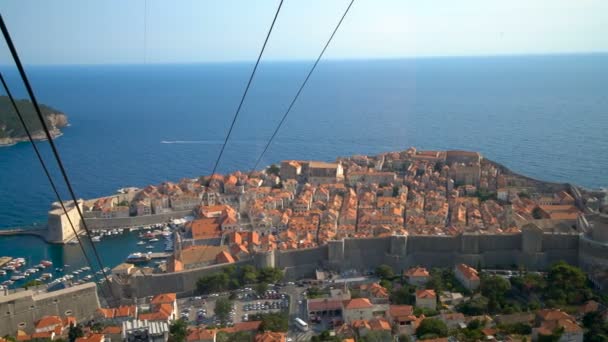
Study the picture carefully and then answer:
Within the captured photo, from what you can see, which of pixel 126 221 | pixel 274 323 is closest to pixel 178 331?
pixel 274 323

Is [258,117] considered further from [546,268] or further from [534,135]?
[546,268]

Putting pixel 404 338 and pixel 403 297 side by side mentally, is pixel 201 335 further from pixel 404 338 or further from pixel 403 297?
pixel 403 297

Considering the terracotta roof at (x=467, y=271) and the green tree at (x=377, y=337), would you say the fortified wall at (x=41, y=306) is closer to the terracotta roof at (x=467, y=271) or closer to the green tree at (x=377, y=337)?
the green tree at (x=377, y=337)

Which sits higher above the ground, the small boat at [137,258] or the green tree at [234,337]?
the small boat at [137,258]

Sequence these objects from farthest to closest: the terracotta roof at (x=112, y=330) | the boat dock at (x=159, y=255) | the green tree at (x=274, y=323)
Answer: the boat dock at (x=159, y=255) → the terracotta roof at (x=112, y=330) → the green tree at (x=274, y=323)

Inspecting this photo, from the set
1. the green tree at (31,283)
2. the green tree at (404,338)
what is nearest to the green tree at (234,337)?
the green tree at (404,338)

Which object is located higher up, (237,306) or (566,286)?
(566,286)

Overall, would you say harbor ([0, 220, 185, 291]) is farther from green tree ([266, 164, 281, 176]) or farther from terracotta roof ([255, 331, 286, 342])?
terracotta roof ([255, 331, 286, 342])
